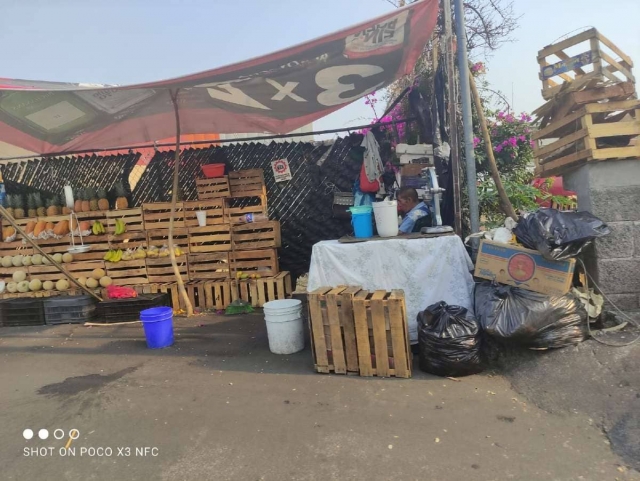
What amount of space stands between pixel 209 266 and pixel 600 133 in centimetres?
560

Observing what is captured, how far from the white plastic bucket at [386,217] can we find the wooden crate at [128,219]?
4.30 m

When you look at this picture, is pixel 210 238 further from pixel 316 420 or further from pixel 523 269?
pixel 523 269

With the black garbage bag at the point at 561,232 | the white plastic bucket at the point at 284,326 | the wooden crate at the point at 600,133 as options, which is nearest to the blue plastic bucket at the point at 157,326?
the white plastic bucket at the point at 284,326

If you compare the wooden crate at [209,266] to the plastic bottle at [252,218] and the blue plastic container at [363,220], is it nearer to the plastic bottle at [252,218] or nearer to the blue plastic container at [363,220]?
the plastic bottle at [252,218]

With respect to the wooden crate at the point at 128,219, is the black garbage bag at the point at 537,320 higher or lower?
lower

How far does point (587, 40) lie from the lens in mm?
4176

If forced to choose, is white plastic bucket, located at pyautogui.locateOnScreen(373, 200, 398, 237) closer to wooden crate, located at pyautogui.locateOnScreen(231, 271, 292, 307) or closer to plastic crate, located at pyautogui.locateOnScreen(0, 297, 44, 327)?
wooden crate, located at pyautogui.locateOnScreen(231, 271, 292, 307)

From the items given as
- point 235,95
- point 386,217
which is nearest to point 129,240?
point 235,95

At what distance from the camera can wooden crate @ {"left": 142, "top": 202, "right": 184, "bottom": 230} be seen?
7113 mm

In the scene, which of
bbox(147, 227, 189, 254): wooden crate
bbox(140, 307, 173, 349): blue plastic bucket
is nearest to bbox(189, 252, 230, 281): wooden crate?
bbox(147, 227, 189, 254): wooden crate

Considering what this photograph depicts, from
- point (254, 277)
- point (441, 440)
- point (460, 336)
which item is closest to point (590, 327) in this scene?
point (460, 336)

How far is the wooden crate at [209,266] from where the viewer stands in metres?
7.00

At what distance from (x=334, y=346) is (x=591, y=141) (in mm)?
3152

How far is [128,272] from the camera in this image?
7168 millimetres
